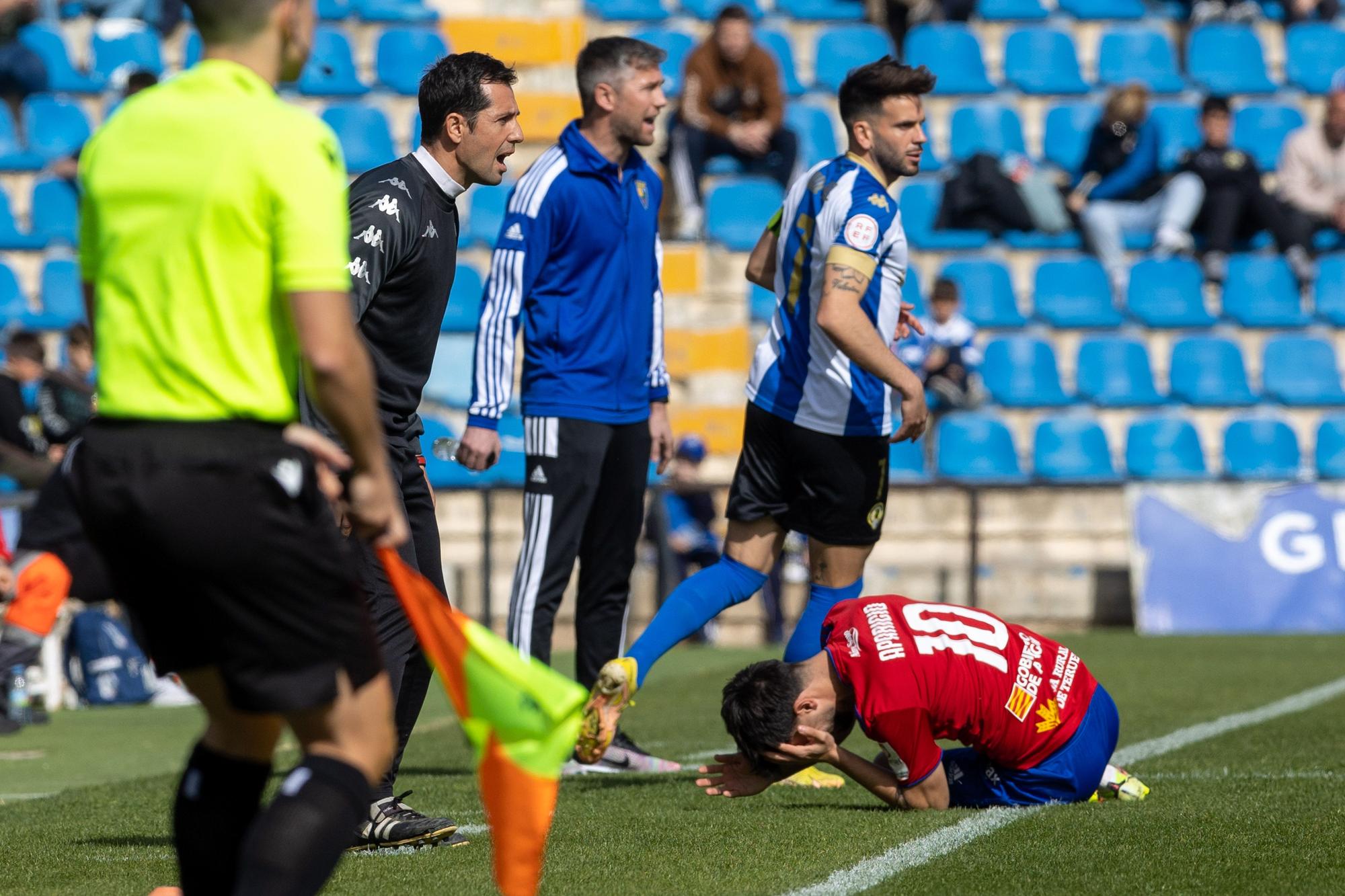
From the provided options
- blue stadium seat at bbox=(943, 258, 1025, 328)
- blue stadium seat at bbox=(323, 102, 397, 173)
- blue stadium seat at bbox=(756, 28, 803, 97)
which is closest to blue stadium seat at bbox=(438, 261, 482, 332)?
blue stadium seat at bbox=(323, 102, 397, 173)

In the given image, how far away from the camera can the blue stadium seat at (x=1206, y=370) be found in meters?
14.5

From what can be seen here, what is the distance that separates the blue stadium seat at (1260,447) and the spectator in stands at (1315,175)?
1.78 metres

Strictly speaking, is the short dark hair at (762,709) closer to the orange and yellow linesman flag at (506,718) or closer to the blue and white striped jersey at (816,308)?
the blue and white striped jersey at (816,308)

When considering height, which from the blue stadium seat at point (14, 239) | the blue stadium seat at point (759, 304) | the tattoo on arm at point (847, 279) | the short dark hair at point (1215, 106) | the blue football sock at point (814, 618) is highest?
the short dark hair at point (1215, 106)

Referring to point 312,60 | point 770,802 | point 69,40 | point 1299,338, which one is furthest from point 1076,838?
point 69,40

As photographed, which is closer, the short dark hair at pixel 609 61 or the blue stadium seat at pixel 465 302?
the short dark hair at pixel 609 61

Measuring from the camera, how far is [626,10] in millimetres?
16562

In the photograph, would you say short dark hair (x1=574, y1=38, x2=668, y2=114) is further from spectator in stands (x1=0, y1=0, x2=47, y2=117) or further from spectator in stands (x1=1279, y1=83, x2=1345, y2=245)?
spectator in stands (x1=0, y1=0, x2=47, y2=117)

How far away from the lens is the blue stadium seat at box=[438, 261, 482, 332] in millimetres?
14141

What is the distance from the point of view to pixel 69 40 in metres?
Result: 16.5

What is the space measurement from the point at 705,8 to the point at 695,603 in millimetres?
11391

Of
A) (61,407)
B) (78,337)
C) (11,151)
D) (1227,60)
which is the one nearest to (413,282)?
(61,407)

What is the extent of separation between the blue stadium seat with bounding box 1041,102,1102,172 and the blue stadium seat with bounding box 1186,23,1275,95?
3.95 feet

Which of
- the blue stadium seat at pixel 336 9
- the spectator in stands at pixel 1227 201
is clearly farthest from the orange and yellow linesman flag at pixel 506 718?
the blue stadium seat at pixel 336 9
